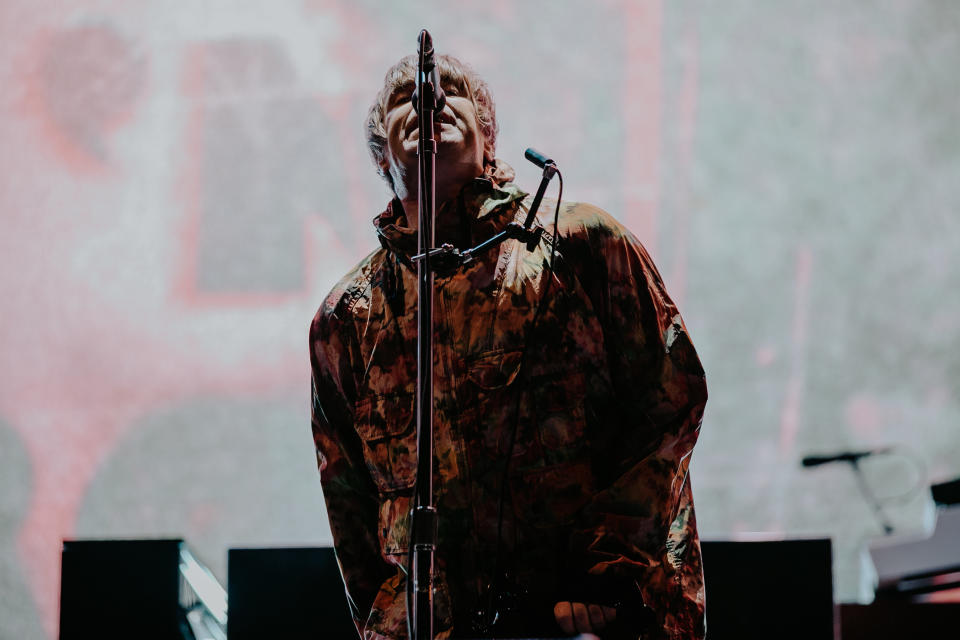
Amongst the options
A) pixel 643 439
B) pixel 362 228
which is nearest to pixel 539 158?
pixel 643 439

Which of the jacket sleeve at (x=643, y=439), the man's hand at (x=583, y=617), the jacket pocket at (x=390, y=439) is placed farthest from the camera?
the jacket pocket at (x=390, y=439)

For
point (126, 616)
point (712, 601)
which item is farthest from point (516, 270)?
point (126, 616)

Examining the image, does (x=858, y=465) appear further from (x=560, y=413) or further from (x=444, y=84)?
(x=444, y=84)

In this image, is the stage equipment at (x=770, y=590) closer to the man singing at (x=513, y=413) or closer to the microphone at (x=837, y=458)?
the man singing at (x=513, y=413)

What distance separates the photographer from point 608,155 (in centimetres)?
386

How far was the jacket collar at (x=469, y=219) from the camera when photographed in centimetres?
180

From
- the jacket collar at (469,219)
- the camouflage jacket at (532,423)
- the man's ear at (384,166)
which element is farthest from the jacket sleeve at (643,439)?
the man's ear at (384,166)

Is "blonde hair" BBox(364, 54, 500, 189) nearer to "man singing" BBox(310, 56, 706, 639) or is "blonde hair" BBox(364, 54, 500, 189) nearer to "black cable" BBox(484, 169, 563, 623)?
"man singing" BBox(310, 56, 706, 639)

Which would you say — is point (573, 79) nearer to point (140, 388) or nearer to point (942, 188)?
point (942, 188)

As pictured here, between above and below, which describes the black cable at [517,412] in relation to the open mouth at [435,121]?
below

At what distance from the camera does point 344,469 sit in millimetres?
1925

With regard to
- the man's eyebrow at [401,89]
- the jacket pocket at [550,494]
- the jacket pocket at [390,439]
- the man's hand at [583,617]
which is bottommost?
the man's hand at [583,617]

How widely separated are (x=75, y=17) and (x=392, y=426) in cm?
306

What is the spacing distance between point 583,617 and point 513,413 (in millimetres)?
362
